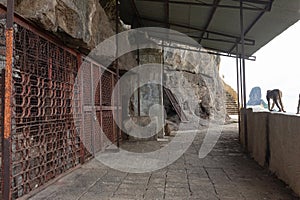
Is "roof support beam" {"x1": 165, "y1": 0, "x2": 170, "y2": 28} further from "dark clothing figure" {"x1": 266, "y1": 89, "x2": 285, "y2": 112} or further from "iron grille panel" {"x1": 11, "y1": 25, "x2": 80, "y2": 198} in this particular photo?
"dark clothing figure" {"x1": 266, "y1": 89, "x2": 285, "y2": 112}

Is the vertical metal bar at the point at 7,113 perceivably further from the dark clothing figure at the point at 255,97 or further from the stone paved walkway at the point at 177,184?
the dark clothing figure at the point at 255,97

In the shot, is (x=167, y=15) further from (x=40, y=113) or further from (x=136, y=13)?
(x=40, y=113)

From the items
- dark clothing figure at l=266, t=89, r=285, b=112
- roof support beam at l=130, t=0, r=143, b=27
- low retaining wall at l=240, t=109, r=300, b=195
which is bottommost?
low retaining wall at l=240, t=109, r=300, b=195

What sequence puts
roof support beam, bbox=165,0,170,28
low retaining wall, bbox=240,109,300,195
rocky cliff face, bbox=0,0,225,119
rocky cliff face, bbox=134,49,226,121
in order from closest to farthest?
rocky cliff face, bbox=0,0,225,119
low retaining wall, bbox=240,109,300,195
roof support beam, bbox=165,0,170,28
rocky cliff face, bbox=134,49,226,121

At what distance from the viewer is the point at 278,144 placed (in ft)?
10.7

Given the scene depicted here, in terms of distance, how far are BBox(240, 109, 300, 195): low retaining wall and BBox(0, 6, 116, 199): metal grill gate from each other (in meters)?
2.62

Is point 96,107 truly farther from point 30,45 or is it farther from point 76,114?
point 30,45

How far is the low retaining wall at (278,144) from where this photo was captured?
2.71m

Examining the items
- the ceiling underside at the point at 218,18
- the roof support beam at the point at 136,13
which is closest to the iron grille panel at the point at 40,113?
the roof support beam at the point at 136,13

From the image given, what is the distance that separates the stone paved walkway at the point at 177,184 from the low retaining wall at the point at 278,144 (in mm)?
140

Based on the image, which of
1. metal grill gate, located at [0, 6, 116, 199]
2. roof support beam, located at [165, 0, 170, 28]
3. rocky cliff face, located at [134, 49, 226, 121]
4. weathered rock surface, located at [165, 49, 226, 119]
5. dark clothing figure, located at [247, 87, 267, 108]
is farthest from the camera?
dark clothing figure, located at [247, 87, 267, 108]

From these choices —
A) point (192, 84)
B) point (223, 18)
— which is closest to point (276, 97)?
point (223, 18)

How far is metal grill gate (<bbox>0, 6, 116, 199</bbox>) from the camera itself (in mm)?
2414

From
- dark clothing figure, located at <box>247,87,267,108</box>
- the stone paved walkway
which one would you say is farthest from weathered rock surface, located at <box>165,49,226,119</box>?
the stone paved walkway
